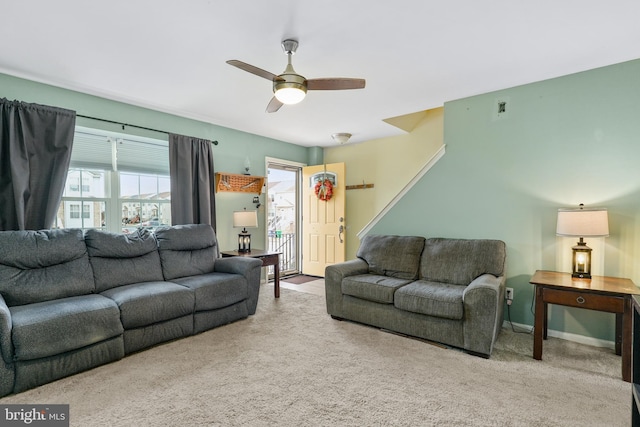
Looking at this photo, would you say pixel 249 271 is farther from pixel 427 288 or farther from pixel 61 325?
pixel 427 288

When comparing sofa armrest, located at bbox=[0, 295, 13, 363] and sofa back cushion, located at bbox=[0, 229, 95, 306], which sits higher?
sofa back cushion, located at bbox=[0, 229, 95, 306]

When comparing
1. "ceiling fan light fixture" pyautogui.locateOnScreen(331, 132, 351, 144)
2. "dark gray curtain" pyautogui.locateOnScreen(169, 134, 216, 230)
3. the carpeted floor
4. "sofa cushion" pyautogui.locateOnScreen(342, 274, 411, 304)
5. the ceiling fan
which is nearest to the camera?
the ceiling fan

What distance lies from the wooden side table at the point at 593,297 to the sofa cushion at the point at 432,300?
0.59 m

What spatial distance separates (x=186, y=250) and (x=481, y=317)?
9.74 feet

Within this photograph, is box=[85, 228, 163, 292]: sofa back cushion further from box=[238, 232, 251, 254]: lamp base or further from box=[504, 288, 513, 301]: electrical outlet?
box=[504, 288, 513, 301]: electrical outlet

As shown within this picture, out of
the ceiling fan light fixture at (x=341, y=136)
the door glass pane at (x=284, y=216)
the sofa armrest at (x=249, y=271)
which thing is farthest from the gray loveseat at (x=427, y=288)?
the door glass pane at (x=284, y=216)

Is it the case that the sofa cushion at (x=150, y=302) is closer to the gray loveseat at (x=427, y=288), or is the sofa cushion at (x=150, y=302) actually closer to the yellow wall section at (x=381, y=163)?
the gray loveseat at (x=427, y=288)

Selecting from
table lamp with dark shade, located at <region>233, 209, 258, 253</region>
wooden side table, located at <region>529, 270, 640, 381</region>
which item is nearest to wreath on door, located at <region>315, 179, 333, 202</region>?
table lamp with dark shade, located at <region>233, 209, 258, 253</region>

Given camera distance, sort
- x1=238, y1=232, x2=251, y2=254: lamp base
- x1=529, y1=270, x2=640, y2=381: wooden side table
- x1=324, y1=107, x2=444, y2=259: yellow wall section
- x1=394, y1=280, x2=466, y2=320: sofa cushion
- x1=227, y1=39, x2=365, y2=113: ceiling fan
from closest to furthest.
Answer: x1=529, y1=270, x2=640, y2=381: wooden side table → x1=227, y1=39, x2=365, y2=113: ceiling fan → x1=394, y1=280, x2=466, y2=320: sofa cushion → x1=238, y1=232, x2=251, y2=254: lamp base → x1=324, y1=107, x2=444, y2=259: yellow wall section

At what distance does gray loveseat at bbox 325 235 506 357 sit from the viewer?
255 cm

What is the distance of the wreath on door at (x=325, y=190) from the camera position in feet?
18.1

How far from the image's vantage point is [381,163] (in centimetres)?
537

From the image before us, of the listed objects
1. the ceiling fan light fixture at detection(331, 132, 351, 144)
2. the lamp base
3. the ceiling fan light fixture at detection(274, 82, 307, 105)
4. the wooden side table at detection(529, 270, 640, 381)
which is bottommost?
the wooden side table at detection(529, 270, 640, 381)

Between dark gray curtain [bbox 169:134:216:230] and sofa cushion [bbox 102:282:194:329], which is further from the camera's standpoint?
dark gray curtain [bbox 169:134:216:230]
